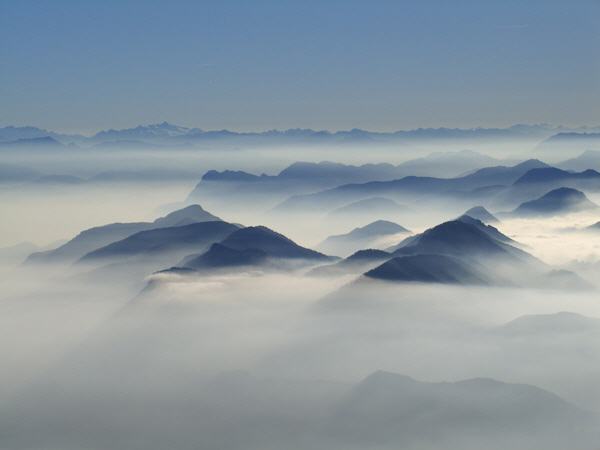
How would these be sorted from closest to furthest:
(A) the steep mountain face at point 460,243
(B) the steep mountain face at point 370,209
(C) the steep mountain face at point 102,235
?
1. (A) the steep mountain face at point 460,243
2. (C) the steep mountain face at point 102,235
3. (B) the steep mountain face at point 370,209

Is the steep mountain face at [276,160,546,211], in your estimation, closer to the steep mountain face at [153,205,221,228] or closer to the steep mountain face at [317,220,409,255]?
the steep mountain face at [317,220,409,255]

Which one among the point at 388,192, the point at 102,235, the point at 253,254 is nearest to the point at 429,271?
the point at 253,254

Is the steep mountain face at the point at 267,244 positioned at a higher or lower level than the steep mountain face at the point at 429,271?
higher

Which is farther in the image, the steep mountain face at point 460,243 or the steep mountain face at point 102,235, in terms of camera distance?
the steep mountain face at point 102,235

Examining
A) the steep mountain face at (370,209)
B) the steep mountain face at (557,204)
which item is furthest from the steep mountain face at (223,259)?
the steep mountain face at (557,204)

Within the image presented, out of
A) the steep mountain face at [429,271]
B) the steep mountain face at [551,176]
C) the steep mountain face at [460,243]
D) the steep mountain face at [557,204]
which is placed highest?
the steep mountain face at [551,176]

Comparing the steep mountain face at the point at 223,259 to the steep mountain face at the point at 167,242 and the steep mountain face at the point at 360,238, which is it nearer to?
the steep mountain face at the point at 167,242

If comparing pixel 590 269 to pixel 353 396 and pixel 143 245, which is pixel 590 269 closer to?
pixel 353 396
